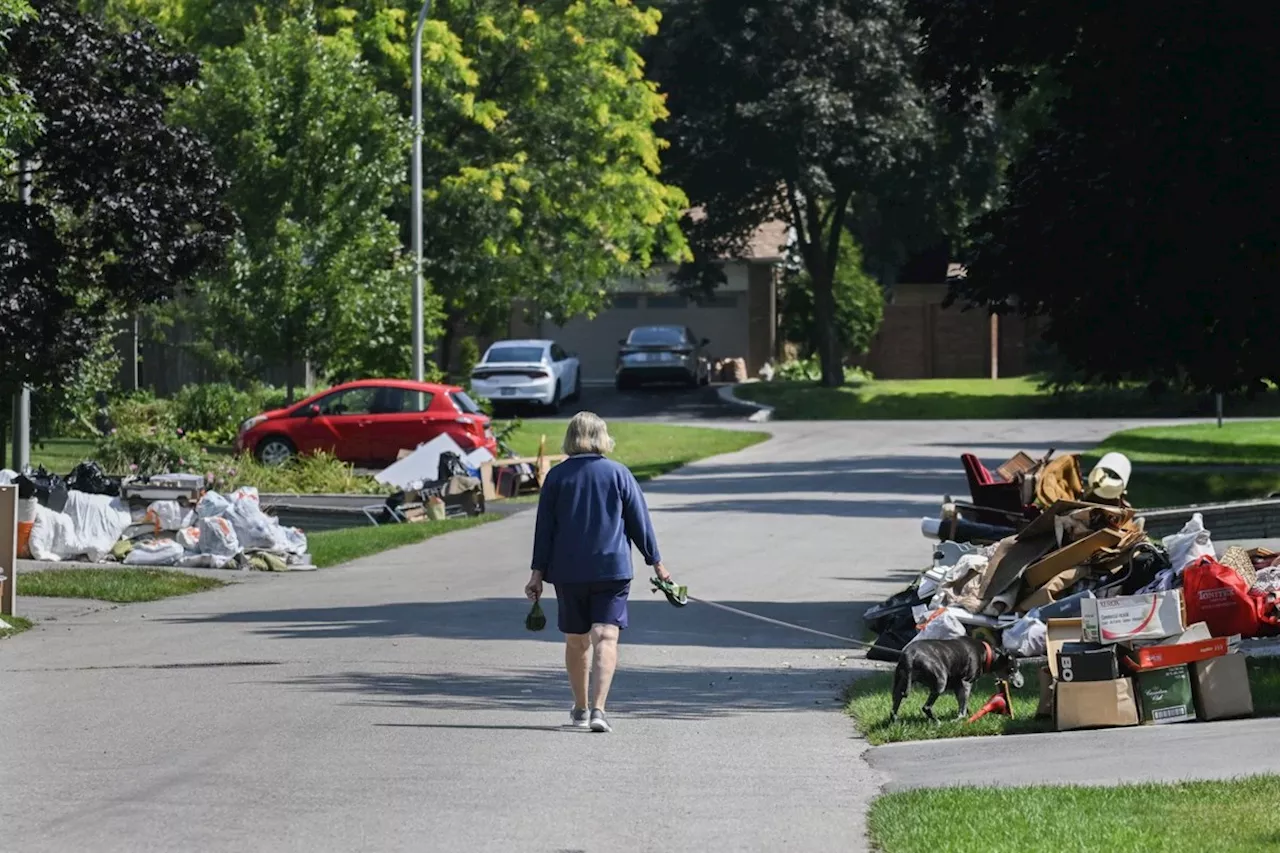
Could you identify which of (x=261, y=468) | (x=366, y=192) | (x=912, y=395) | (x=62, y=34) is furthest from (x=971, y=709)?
(x=912, y=395)

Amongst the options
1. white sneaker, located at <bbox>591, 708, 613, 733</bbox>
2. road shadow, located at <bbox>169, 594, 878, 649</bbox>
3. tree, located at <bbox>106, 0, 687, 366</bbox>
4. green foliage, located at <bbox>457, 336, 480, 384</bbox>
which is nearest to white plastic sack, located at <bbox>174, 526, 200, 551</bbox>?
road shadow, located at <bbox>169, 594, 878, 649</bbox>

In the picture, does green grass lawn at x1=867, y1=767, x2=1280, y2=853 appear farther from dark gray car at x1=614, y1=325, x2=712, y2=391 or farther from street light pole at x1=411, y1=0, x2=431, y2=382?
dark gray car at x1=614, y1=325, x2=712, y2=391

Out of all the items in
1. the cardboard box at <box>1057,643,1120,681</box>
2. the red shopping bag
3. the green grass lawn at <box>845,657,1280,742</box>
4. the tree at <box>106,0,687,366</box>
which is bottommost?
the green grass lawn at <box>845,657,1280,742</box>

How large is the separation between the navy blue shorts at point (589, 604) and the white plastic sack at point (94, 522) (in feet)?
36.3

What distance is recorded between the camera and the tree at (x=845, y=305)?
200ft

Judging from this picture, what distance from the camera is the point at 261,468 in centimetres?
3128

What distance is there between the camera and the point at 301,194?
3531 centimetres

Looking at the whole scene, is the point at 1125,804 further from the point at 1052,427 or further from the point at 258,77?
the point at 1052,427

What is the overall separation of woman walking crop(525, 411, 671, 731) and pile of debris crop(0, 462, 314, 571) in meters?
10.3

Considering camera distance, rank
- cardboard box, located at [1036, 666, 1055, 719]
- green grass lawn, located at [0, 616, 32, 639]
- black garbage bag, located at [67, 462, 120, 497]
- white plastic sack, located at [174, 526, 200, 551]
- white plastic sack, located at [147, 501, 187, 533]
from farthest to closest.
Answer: black garbage bag, located at [67, 462, 120, 497], white plastic sack, located at [147, 501, 187, 533], white plastic sack, located at [174, 526, 200, 551], green grass lawn, located at [0, 616, 32, 639], cardboard box, located at [1036, 666, 1055, 719]

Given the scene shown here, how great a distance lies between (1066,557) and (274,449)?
67.8 ft

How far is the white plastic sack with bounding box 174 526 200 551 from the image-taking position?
2173cm

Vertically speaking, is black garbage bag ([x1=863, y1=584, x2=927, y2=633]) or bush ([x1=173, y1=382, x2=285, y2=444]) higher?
bush ([x1=173, y1=382, x2=285, y2=444])

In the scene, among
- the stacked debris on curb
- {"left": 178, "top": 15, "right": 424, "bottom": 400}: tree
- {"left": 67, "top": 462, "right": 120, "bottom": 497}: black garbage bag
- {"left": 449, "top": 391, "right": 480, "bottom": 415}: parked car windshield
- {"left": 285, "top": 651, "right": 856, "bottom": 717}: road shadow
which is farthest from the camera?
{"left": 178, "top": 15, "right": 424, "bottom": 400}: tree
